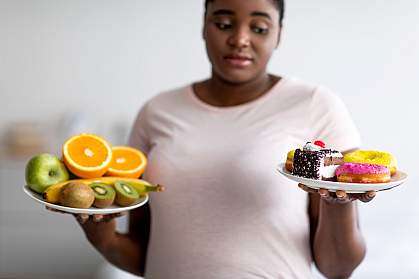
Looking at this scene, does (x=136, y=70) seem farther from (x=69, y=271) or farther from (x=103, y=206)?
(x=103, y=206)

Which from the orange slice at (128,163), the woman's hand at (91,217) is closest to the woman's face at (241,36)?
the orange slice at (128,163)

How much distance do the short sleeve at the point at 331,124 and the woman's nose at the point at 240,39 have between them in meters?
0.18

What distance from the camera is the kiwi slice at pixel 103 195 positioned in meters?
1.24

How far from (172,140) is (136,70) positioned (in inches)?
67.2

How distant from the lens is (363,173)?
1109mm

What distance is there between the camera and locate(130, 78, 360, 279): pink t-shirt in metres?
1.27

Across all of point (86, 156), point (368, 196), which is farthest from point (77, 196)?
point (368, 196)

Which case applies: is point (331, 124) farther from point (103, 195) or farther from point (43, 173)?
point (43, 173)

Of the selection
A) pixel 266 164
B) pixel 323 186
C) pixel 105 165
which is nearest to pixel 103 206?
pixel 105 165

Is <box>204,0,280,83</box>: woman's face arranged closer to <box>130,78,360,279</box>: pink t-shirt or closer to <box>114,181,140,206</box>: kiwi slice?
<box>130,78,360,279</box>: pink t-shirt

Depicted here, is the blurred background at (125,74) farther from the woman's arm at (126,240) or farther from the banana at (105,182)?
the banana at (105,182)

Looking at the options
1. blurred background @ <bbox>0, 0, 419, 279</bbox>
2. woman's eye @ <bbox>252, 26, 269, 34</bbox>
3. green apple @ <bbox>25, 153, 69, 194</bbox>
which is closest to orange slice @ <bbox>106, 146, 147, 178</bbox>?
green apple @ <bbox>25, 153, 69, 194</bbox>

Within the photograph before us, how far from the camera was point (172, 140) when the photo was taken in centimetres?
138

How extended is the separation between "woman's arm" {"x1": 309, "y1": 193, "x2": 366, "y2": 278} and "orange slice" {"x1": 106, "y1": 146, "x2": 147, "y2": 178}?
36 cm
